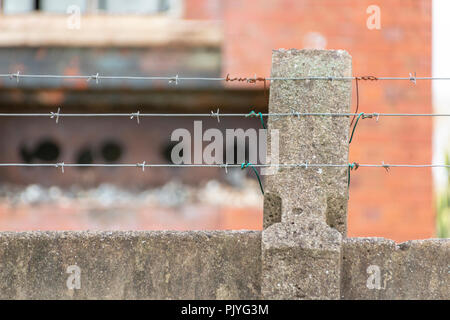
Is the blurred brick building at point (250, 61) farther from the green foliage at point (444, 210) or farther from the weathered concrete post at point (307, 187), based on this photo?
the green foliage at point (444, 210)

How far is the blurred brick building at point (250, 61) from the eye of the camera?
5.59 metres

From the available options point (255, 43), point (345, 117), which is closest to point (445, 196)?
point (255, 43)

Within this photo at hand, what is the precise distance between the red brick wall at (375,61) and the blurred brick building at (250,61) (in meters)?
0.01

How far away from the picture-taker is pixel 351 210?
5609 millimetres

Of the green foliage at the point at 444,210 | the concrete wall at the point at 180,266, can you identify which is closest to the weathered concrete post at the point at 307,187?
the concrete wall at the point at 180,266

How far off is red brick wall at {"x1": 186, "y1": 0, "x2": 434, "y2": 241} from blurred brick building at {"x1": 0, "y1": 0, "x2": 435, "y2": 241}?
0.03 feet

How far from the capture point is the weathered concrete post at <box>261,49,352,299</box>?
2129 mm

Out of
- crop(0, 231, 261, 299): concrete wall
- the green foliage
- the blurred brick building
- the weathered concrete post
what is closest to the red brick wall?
the blurred brick building

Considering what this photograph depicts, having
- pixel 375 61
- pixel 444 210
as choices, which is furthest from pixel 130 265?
pixel 444 210

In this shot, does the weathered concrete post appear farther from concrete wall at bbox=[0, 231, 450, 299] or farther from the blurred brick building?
the blurred brick building

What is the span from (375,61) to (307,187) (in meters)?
3.77

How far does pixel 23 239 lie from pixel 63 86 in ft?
12.6

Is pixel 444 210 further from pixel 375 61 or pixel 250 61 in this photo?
pixel 250 61
